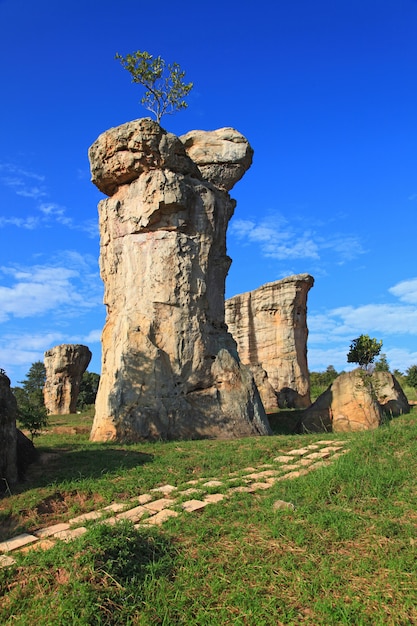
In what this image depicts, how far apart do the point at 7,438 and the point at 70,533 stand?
231cm

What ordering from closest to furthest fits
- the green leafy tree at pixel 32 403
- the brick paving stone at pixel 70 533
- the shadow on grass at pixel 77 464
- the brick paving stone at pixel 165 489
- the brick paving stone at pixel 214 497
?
the brick paving stone at pixel 70 533, the brick paving stone at pixel 214 497, the brick paving stone at pixel 165 489, the shadow on grass at pixel 77 464, the green leafy tree at pixel 32 403

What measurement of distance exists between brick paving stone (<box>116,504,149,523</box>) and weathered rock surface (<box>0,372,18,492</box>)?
183 cm

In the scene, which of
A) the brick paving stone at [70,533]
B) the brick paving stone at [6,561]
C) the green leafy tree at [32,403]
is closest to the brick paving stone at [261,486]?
the brick paving stone at [70,533]

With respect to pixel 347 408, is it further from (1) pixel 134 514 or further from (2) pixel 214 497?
(1) pixel 134 514

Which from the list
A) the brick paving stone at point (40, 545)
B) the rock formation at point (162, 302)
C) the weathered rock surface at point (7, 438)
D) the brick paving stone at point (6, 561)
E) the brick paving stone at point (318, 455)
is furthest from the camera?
the rock formation at point (162, 302)

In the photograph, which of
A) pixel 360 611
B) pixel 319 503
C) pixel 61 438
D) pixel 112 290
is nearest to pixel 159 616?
pixel 360 611

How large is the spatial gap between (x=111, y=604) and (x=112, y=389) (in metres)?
7.92

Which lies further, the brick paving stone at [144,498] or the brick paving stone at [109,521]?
the brick paving stone at [144,498]

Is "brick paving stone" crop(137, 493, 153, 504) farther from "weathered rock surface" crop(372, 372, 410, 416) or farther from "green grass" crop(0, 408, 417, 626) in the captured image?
"weathered rock surface" crop(372, 372, 410, 416)

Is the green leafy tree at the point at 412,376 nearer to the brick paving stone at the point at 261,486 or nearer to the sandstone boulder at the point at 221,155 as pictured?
the sandstone boulder at the point at 221,155

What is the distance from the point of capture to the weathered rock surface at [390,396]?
49.4 feet

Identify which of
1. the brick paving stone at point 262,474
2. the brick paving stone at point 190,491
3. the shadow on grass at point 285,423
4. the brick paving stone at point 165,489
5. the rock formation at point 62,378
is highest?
the rock formation at point 62,378

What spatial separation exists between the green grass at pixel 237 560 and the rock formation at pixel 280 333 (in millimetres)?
19080

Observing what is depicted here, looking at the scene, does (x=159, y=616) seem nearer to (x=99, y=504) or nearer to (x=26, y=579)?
(x=26, y=579)
